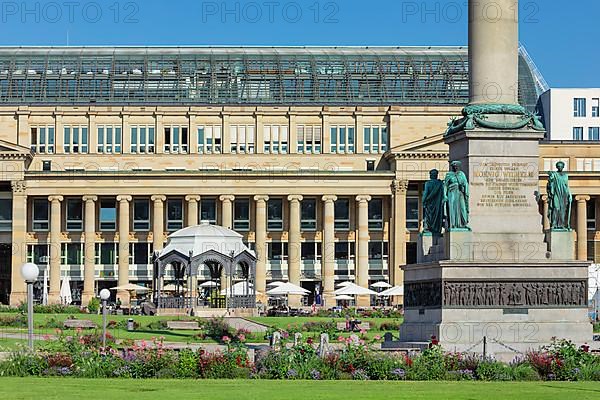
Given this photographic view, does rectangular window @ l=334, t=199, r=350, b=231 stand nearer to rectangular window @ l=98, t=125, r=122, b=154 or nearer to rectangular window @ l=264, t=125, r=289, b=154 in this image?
rectangular window @ l=264, t=125, r=289, b=154

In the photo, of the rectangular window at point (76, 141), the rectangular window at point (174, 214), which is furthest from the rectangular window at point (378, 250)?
the rectangular window at point (76, 141)

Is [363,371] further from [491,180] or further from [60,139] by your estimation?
[60,139]

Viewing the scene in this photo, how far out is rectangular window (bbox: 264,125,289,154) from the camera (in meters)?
178

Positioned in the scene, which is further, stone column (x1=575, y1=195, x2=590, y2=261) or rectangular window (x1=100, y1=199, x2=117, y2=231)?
rectangular window (x1=100, y1=199, x2=117, y2=231)

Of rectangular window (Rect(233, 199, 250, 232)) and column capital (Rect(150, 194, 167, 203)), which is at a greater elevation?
column capital (Rect(150, 194, 167, 203))

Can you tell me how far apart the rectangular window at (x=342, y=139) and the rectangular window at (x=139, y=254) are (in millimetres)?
25276

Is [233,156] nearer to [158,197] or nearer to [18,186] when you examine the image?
[158,197]

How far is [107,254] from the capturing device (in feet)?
566

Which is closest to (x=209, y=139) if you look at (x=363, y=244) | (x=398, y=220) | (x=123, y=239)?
(x=123, y=239)

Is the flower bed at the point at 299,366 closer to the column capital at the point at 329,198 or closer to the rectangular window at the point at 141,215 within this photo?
the column capital at the point at 329,198

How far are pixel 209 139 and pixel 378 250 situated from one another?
79.1ft

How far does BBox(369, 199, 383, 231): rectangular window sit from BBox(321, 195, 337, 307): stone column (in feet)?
20.8

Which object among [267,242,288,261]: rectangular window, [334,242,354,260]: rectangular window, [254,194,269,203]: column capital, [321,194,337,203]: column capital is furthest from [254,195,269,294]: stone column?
[334,242,354,260]: rectangular window

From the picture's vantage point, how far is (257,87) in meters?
178
